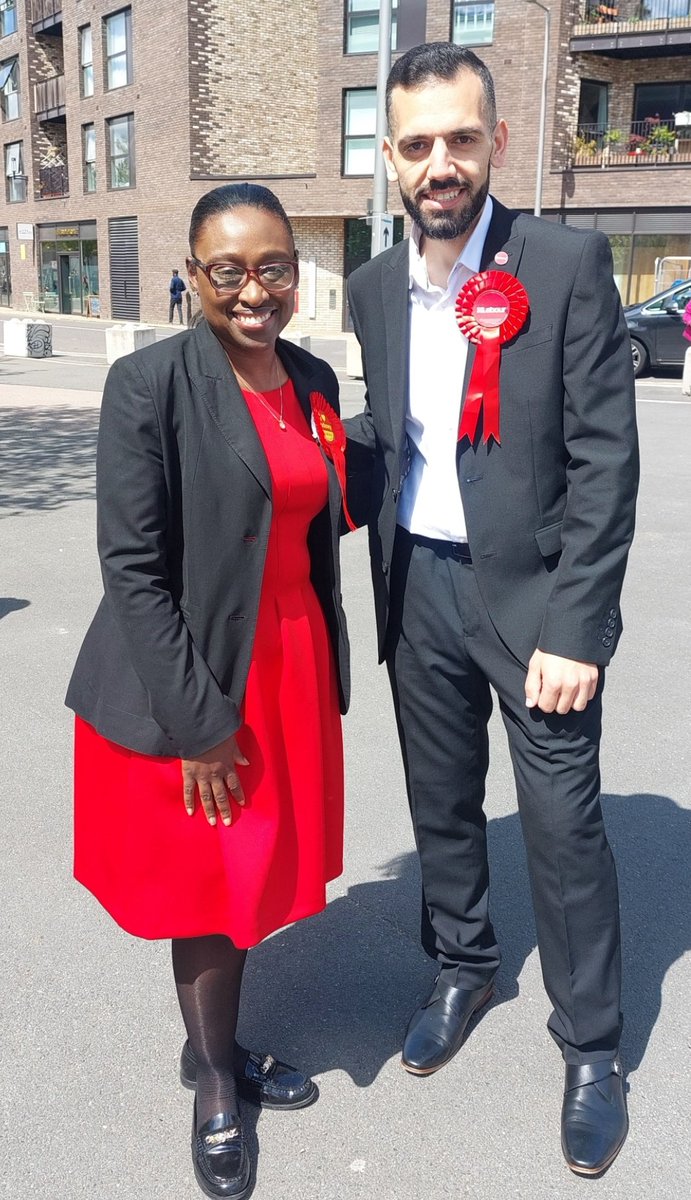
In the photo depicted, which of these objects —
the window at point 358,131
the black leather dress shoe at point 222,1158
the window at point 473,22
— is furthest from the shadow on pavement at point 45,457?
the window at point 473,22

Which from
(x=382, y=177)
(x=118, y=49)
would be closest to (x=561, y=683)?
(x=382, y=177)

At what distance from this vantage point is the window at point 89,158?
133ft

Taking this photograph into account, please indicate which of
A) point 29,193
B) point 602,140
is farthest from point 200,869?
point 29,193

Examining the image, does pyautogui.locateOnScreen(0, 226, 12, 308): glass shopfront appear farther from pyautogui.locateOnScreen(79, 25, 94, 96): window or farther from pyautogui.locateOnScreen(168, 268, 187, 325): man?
pyautogui.locateOnScreen(168, 268, 187, 325): man

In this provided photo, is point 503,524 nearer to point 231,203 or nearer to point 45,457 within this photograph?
point 231,203

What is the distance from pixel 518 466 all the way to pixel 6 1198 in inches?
74.6

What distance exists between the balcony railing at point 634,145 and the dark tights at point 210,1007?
99.6ft

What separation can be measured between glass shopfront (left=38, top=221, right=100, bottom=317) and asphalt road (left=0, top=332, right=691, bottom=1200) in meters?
39.9

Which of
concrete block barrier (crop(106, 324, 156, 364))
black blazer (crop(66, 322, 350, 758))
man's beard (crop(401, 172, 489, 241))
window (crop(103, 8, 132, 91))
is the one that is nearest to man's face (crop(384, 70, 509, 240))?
man's beard (crop(401, 172, 489, 241))

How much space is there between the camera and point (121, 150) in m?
38.8

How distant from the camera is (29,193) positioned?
4534cm

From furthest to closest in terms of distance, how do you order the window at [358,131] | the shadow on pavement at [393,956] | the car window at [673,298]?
the window at [358,131] < the car window at [673,298] < the shadow on pavement at [393,956]

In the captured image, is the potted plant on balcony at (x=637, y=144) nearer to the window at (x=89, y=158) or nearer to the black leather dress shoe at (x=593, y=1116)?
the window at (x=89, y=158)

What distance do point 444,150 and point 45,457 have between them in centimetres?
921
